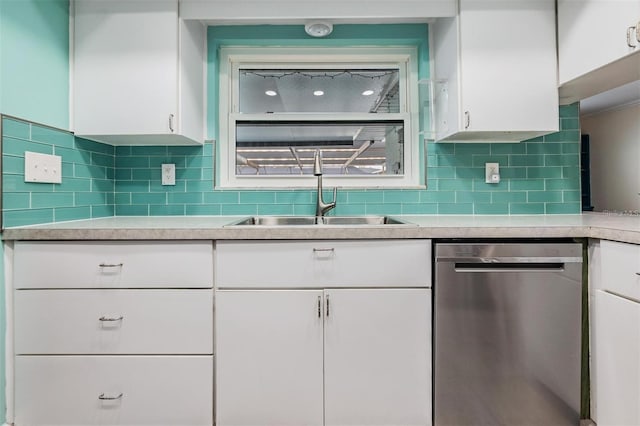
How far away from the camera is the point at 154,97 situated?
1640 millimetres

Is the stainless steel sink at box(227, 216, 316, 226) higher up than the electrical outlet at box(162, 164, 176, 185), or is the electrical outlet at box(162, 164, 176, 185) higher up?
→ the electrical outlet at box(162, 164, 176, 185)

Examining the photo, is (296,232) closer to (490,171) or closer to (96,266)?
(96,266)

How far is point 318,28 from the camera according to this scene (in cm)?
187

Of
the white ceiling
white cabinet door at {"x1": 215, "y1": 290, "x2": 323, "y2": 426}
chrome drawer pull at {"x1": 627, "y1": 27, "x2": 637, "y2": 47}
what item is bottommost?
white cabinet door at {"x1": 215, "y1": 290, "x2": 323, "y2": 426}

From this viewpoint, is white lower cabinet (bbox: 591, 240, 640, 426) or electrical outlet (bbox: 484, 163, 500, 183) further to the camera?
electrical outlet (bbox: 484, 163, 500, 183)

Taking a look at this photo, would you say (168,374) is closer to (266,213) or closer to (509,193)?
(266,213)

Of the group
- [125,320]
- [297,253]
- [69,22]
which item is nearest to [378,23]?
[297,253]

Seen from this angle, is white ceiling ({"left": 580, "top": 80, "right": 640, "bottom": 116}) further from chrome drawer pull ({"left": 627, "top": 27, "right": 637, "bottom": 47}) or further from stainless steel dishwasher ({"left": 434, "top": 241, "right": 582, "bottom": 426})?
stainless steel dishwasher ({"left": 434, "top": 241, "right": 582, "bottom": 426})

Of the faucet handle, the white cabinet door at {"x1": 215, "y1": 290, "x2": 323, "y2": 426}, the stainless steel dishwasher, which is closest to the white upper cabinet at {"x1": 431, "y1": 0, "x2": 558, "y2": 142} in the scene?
the stainless steel dishwasher

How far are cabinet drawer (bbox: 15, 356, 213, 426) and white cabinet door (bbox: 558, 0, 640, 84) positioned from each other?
1.99 meters

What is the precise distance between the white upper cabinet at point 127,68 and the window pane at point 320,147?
1.62 feet

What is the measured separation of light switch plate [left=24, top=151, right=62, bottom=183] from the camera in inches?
55.7

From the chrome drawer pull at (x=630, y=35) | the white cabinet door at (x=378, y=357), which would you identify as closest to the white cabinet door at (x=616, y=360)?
the white cabinet door at (x=378, y=357)

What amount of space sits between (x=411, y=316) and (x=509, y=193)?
3.63ft
